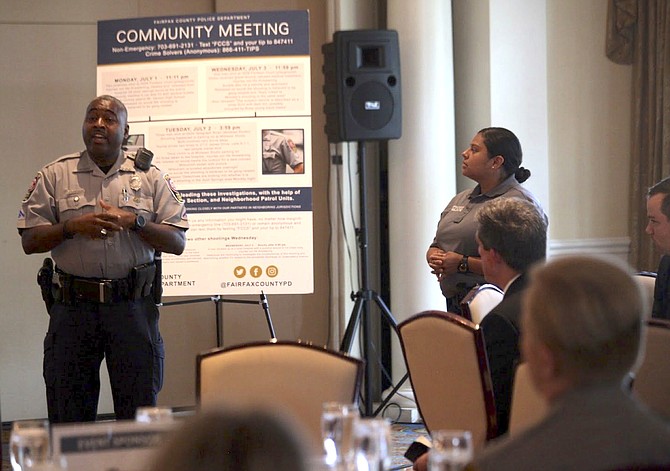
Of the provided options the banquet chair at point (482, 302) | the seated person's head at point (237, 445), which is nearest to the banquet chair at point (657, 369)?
the banquet chair at point (482, 302)

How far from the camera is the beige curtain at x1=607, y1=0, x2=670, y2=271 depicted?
5.58m

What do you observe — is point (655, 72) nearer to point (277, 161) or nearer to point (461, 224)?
point (461, 224)

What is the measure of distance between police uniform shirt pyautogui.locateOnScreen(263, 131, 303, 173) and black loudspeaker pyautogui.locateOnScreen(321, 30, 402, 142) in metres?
0.30

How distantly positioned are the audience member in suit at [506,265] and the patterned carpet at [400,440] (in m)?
2.18

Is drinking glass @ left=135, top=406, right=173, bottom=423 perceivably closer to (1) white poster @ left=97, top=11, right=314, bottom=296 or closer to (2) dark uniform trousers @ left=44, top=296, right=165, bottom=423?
(2) dark uniform trousers @ left=44, top=296, right=165, bottom=423

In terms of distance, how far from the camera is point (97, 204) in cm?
382

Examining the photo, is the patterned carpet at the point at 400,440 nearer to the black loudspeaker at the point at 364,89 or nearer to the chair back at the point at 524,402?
the black loudspeaker at the point at 364,89

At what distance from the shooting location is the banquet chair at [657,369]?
8.31ft

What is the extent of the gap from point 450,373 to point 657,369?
539 mm

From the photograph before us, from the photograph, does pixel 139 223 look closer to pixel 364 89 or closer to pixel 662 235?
pixel 662 235

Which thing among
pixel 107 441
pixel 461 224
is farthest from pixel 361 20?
pixel 107 441

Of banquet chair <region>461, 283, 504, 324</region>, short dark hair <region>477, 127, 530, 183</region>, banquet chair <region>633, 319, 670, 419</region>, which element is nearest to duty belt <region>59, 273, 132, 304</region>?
banquet chair <region>461, 283, 504, 324</region>

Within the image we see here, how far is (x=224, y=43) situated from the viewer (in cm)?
542

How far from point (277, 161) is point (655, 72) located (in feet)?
7.42
